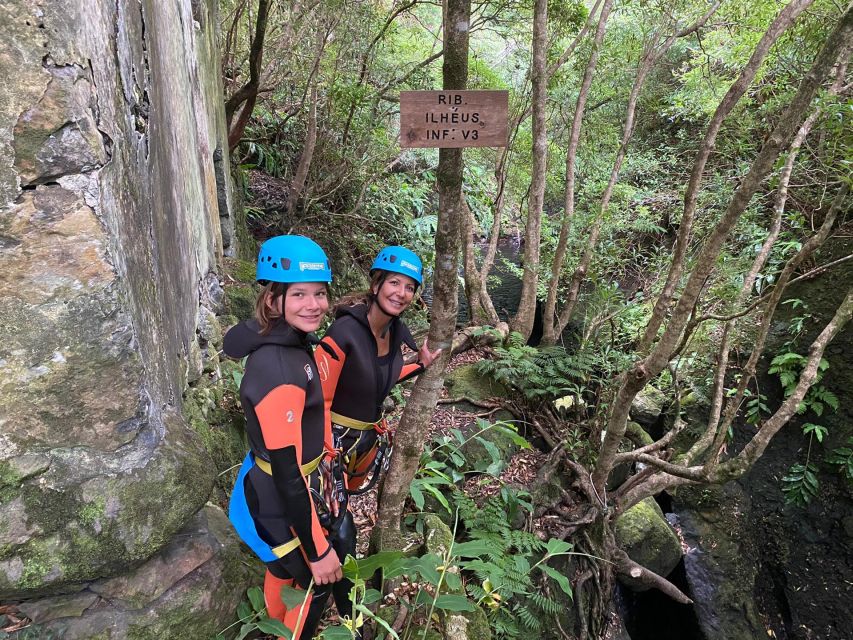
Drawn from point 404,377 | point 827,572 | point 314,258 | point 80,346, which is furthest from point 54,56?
point 827,572

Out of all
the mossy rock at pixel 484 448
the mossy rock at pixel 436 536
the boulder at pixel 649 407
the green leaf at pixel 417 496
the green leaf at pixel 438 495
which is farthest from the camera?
the boulder at pixel 649 407

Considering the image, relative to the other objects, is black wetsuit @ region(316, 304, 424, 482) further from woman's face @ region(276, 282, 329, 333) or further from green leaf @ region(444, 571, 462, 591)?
green leaf @ region(444, 571, 462, 591)

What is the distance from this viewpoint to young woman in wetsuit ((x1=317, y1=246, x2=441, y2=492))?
2.74m

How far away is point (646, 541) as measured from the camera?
5.34 meters

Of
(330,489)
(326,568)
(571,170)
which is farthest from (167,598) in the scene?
(571,170)

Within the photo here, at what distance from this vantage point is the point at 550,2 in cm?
573

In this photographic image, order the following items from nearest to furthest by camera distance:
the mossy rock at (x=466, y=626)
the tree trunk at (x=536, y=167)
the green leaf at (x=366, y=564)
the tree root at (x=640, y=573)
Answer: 1. the green leaf at (x=366, y=564)
2. the mossy rock at (x=466, y=626)
3. the tree root at (x=640, y=573)
4. the tree trunk at (x=536, y=167)

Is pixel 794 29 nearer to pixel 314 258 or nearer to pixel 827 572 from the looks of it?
pixel 314 258

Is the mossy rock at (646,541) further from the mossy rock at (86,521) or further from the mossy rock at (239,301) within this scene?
the mossy rock at (86,521)

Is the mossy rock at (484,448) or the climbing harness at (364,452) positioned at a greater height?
the climbing harness at (364,452)

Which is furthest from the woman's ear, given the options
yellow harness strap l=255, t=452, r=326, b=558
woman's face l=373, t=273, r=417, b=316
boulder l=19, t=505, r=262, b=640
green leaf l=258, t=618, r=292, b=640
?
green leaf l=258, t=618, r=292, b=640

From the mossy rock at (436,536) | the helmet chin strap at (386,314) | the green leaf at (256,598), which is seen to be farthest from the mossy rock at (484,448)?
the green leaf at (256,598)

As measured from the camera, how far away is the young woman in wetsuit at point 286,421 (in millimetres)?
1966

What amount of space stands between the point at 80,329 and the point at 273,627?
1511 mm
